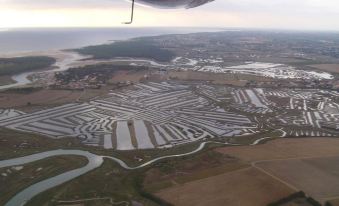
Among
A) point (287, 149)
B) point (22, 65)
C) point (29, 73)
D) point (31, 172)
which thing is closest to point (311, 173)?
point (287, 149)

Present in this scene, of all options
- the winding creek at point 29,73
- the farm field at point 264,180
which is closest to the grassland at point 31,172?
the farm field at point 264,180

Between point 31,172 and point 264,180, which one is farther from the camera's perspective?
point 31,172

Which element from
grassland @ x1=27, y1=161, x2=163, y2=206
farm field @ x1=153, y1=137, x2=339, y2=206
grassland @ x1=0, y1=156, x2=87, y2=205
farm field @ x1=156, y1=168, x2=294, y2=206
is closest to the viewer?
farm field @ x1=156, y1=168, x2=294, y2=206

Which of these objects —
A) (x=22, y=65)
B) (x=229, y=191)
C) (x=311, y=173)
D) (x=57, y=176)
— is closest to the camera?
(x=229, y=191)

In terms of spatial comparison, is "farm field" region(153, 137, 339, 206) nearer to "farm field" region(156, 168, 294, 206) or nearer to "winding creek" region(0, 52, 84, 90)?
"farm field" region(156, 168, 294, 206)

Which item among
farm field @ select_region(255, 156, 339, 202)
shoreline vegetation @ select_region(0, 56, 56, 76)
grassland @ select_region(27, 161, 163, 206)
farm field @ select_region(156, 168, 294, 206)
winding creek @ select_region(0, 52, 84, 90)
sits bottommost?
winding creek @ select_region(0, 52, 84, 90)

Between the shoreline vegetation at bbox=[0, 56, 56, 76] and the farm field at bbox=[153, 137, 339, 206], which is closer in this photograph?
the farm field at bbox=[153, 137, 339, 206]

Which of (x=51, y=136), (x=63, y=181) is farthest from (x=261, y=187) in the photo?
(x=51, y=136)

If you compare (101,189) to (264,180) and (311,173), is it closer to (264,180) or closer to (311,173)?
(264,180)

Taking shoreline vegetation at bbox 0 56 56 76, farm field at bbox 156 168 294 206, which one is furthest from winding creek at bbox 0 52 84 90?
farm field at bbox 156 168 294 206
